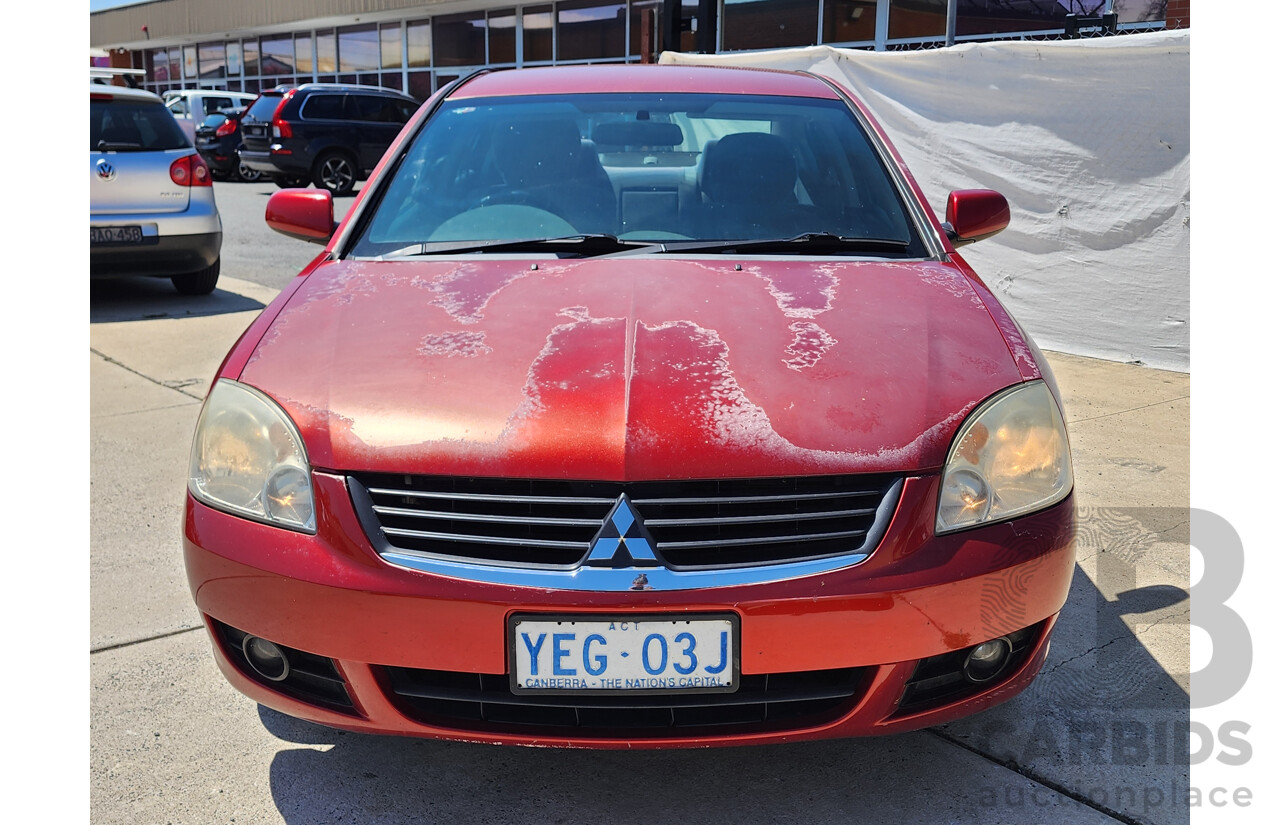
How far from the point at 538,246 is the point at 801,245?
66cm

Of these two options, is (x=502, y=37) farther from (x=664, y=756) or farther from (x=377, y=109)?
(x=664, y=756)

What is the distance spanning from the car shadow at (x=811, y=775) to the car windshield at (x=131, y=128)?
6.70 m

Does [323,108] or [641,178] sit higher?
[323,108]

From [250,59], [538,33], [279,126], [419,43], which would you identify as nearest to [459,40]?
[419,43]

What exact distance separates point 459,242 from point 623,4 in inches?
754

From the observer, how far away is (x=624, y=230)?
2.88 metres

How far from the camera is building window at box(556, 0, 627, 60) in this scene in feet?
68.1

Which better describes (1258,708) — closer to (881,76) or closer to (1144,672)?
(1144,672)

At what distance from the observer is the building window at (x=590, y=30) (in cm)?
2075

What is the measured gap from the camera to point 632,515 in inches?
74.9

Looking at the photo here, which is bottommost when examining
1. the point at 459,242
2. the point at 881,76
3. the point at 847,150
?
the point at 459,242

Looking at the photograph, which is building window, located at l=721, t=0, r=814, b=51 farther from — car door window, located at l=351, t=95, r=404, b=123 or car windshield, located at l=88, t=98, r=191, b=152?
car windshield, located at l=88, t=98, r=191, b=152

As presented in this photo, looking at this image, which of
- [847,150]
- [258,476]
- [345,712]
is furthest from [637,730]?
[847,150]

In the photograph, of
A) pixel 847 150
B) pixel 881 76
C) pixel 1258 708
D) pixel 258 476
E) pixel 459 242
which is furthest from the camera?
pixel 881 76
